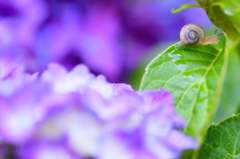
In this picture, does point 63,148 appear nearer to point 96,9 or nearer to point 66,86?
point 66,86

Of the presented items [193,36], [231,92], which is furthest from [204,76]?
[231,92]

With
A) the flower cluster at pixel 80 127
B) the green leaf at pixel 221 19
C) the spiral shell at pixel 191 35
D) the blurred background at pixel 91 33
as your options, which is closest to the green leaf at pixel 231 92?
the blurred background at pixel 91 33

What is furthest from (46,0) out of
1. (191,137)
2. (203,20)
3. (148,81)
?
(191,137)

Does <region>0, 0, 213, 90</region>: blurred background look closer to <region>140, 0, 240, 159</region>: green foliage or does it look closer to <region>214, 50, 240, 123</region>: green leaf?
<region>214, 50, 240, 123</region>: green leaf

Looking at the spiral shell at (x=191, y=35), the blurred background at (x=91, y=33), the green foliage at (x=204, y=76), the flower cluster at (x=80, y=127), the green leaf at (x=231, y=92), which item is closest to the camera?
the flower cluster at (x=80, y=127)

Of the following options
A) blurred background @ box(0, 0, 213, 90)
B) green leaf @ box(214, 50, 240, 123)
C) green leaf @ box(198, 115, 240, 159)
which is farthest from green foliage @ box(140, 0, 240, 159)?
blurred background @ box(0, 0, 213, 90)

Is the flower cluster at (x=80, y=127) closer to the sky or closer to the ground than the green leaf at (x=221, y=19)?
closer to the ground

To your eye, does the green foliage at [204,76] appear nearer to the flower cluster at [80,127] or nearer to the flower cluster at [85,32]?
the flower cluster at [80,127]
